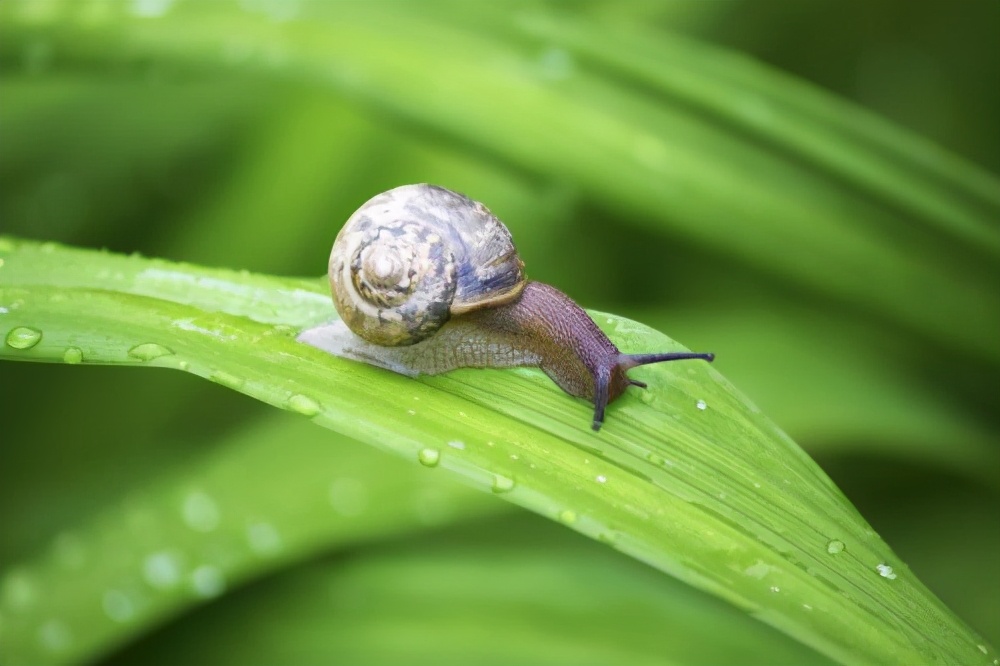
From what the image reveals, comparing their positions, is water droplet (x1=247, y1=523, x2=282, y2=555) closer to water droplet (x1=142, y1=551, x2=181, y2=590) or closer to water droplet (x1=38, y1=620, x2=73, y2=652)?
water droplet (x1=142, y1=551, x2=181, y2=590)

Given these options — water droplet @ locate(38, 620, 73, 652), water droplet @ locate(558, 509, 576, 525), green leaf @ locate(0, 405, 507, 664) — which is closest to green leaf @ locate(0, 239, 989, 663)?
water droplet @ locate(558, 509, 576, 525)

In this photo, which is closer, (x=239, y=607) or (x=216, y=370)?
(x=216, y=370)

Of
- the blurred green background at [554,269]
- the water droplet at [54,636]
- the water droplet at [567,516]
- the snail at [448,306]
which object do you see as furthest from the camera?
the blurred green background at [554,269]

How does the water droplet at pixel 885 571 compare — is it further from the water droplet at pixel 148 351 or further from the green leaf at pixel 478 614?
the water droplet at pixel 148 351

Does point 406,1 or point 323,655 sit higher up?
point 406,1

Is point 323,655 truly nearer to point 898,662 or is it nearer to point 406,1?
point 898,662

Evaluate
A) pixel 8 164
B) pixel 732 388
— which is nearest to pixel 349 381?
pixel 732 388

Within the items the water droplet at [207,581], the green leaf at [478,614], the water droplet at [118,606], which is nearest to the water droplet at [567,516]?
the green leaf at [478,614]
